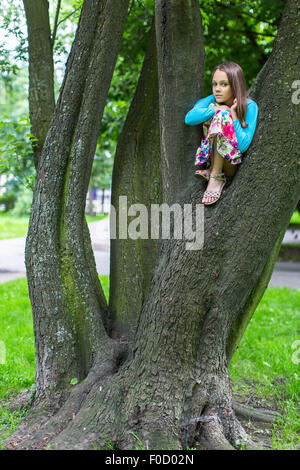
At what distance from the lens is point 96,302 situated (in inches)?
143

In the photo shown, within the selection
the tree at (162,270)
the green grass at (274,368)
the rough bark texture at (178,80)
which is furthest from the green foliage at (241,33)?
the tree at (162,270)

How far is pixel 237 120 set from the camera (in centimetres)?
306

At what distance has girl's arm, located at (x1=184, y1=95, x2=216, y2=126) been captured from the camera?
3.10 meters

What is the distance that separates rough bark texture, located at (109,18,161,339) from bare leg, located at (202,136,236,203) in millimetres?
1032

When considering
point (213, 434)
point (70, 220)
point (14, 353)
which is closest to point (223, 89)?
point (70, 220)

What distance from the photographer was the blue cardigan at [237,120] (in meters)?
3.00

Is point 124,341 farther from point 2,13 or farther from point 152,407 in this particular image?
point 2,13

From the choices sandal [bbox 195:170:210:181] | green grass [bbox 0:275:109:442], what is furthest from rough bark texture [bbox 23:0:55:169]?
green grass [bbox 0:275:109:442]

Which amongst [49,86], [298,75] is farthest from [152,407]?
[49,86]

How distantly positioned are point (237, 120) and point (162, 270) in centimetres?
109

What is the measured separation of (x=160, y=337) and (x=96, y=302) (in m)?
0.79

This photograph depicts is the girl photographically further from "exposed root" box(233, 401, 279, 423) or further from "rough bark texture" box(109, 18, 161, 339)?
"exposed root" box(233, 401, 279, 423)

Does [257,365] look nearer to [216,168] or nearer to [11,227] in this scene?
[216,168]

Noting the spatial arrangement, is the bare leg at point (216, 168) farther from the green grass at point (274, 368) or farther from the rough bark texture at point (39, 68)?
the rough bark texture at point (39, 68)
